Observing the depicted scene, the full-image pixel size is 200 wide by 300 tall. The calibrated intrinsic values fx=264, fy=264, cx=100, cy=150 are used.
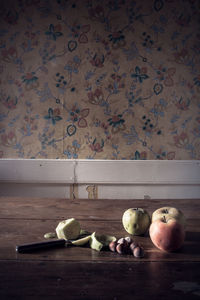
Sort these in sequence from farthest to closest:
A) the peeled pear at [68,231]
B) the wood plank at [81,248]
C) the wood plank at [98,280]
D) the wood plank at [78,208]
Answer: the wood plank at [78,208]
the peeled pear at [68,231]
the wood plank at [81,248]
the wood plank at [98,280]

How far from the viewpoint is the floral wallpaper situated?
2586 millimetres

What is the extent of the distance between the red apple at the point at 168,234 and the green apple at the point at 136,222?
0.13 meters

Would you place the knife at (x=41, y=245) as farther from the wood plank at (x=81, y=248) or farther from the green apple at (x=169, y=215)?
the green apple at (x=169, y=215)

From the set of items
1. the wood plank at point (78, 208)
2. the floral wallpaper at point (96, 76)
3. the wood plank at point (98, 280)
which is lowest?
the wood plank at point (98, 280)

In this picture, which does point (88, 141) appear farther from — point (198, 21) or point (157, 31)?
point (198, 21)

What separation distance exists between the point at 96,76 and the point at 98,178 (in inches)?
39.6

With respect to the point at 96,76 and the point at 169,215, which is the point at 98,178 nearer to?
the point at 96,76

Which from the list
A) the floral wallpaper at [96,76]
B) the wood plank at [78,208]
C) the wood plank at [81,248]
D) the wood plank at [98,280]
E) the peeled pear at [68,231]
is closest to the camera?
the wood plank at [98,280]

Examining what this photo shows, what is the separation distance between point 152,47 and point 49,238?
7.24 feet

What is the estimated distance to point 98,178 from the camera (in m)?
2.60

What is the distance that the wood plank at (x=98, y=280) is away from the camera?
655 mm

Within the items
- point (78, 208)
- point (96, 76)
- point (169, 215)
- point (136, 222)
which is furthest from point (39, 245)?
point (96, 76)

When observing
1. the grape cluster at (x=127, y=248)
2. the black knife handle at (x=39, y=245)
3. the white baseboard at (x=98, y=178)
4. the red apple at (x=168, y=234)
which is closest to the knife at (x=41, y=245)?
the black knife handle at (x=39, y=245)

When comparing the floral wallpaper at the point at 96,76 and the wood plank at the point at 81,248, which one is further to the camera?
the floral wallpaper at the point at 96,76
